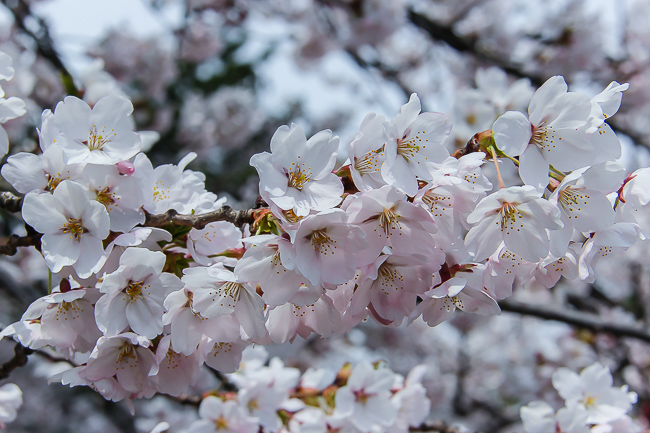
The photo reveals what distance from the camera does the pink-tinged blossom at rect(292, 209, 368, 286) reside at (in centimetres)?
80

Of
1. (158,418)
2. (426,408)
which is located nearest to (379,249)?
(426,408)

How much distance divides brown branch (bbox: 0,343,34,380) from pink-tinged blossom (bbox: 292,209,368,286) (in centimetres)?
73

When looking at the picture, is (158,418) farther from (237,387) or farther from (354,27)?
(354,27)

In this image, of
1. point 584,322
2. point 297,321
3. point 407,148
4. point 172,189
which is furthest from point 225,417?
point 584,322

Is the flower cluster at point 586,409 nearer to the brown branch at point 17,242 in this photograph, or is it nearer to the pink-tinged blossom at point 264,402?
the pink-tinged blossom at point 264,402

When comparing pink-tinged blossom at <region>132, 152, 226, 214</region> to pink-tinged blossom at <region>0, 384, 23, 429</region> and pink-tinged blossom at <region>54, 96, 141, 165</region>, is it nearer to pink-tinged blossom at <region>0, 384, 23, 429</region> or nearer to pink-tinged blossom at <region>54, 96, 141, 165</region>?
pink-tinged blossom at <region>54, 96, 141, 165</region>

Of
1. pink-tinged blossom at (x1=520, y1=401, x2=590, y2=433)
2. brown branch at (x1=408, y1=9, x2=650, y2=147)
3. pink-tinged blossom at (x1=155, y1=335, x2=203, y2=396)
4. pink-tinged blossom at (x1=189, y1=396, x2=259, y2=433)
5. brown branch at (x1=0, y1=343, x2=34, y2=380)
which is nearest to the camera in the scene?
pink-tinged blossom at (x1=155, y1=335, x2=203, y2=396)

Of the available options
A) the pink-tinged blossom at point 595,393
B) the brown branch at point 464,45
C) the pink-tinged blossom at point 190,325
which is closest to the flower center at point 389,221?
the pink-tinged blossom at point 190,325

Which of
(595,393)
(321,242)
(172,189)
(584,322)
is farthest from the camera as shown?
(584,322)

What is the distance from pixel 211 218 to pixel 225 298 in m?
0.15

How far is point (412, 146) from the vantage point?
904 mm

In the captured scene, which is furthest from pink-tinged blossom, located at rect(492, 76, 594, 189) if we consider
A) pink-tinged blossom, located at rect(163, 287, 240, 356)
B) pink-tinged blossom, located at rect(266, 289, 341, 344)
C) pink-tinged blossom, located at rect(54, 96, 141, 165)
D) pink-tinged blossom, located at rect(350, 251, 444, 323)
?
pink-tinged blossom, located at rect(54, 96, 141, 165)

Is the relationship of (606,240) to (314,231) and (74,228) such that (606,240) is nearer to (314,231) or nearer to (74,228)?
(314,231)

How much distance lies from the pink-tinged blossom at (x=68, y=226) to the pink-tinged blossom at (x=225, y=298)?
0.57ft
